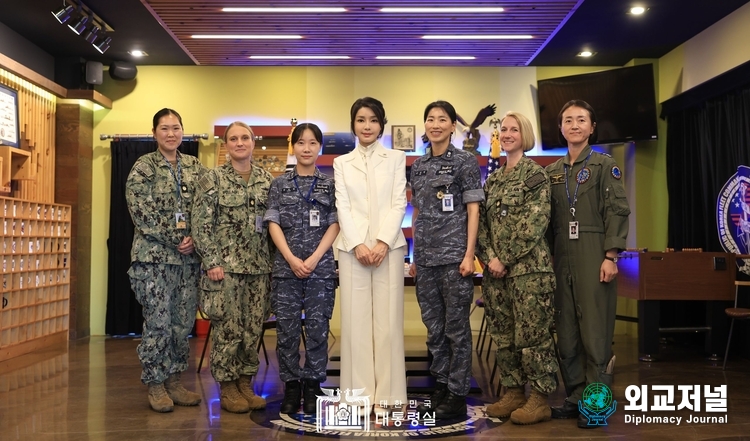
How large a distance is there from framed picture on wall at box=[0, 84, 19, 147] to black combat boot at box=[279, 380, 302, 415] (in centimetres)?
464

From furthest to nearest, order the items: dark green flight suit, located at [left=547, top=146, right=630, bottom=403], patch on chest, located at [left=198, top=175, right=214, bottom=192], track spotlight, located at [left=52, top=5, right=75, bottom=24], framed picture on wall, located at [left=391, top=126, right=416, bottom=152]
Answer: framed picture on wall, located at [left=391, top=126, right=416, bottom=152]
track spotlight, located at [left=52, top=5, right=75, bottom=24]
patch on chest, located at [left=198, top=175, right=214, bottom=192]
dark green flight suit, located at [left=547, top=146, right=630, bottom=403]

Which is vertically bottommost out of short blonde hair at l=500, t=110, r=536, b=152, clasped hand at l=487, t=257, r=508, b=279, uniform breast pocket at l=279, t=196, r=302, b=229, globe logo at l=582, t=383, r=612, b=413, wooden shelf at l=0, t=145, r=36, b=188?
globe logo at l=582, t=383, r=612, b=413

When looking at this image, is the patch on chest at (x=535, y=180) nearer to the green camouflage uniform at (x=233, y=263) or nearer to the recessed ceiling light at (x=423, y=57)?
the green camouflage uniform at (x=233, y=263)

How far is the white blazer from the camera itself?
3.75 metres

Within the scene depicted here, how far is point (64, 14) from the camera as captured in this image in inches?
241

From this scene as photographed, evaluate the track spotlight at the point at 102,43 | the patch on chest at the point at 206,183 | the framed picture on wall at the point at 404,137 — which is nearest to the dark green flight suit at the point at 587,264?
the patch on chest at the point at 206,183

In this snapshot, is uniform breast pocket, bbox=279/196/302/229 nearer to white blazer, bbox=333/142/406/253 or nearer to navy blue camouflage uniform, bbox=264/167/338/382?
navy blue camouflage uniform, bbox=264/167/338/382

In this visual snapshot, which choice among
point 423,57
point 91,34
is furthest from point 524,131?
point 91,34

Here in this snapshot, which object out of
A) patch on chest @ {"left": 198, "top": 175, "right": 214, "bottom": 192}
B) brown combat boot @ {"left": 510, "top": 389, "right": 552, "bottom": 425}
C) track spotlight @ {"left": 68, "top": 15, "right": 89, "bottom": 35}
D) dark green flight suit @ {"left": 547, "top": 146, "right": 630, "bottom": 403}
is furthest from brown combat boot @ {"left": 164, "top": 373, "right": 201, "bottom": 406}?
track spotlight @ {"left": 68, "top": 15, "right": 89, "bottom": 35}

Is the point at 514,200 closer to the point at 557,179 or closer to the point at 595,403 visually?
the point at 557,179

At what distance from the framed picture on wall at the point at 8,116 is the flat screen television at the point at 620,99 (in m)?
6.28

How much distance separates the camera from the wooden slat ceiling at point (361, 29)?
627 centimetres

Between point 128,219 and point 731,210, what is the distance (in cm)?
685

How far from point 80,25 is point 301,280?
418cm
